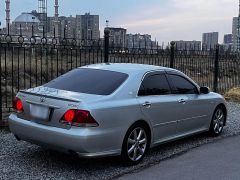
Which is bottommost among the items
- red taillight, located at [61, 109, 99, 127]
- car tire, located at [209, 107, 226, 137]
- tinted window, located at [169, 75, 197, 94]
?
car tire, located at [209, 107, 226, 137]

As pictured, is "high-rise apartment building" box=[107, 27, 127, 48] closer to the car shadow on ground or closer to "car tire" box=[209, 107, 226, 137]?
"car tire" box=[209, 107, 226, 137]

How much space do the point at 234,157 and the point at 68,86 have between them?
10.1ft

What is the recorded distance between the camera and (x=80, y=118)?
17.7 ft

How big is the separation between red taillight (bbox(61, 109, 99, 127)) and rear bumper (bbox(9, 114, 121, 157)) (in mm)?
66

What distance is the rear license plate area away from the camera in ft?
18.5

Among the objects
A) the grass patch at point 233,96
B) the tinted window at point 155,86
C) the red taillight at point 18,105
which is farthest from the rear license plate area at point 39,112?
the grass patch at point 233,96

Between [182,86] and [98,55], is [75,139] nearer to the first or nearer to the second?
[182,86]

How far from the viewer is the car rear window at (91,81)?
19.6 ft

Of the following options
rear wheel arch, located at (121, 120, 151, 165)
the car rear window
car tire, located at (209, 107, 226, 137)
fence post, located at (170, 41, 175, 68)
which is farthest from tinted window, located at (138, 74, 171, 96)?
fence post, located at (170, 41, 175, 68)

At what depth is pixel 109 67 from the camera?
22.2ft

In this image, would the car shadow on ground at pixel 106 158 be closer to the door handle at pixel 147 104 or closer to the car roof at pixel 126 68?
the door handle at pixel 147 104

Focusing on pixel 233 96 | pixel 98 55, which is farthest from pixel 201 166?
pixel 233 96

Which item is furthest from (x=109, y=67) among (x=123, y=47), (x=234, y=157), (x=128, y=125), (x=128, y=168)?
(x=123, y=47)

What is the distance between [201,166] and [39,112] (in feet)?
8.46
